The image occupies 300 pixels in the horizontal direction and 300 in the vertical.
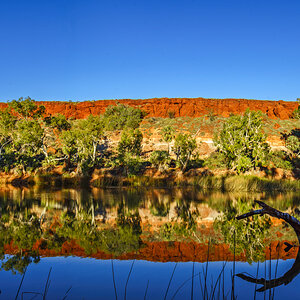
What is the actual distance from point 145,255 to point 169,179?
57.9 feet

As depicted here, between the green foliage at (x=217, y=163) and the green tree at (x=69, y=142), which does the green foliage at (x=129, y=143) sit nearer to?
the green tree at (x=69, y=142)

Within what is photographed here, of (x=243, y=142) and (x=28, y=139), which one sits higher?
(x=243, y=142)

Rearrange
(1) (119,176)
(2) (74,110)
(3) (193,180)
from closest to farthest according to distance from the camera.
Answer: (3) (193,180) → (1) (119,176) → (2) (74,110)

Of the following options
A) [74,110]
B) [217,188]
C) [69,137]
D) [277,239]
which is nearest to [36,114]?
[69,137]

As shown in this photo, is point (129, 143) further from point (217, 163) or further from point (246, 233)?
point (246, 233)

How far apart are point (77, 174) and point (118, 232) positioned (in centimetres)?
1819

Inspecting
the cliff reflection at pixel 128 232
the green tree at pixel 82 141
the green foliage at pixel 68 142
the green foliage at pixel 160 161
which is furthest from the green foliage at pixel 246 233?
the green foliage at pixel 68 142

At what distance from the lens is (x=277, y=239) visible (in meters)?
7.25

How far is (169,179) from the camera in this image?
77.7 feet

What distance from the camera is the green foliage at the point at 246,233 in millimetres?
6215

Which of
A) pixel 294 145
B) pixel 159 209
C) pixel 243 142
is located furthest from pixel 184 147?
pixel 159 209

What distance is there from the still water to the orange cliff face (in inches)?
2024

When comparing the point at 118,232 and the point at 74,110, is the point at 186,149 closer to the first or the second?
the point at 118,232

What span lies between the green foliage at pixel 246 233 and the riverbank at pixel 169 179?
9014 millimetres
